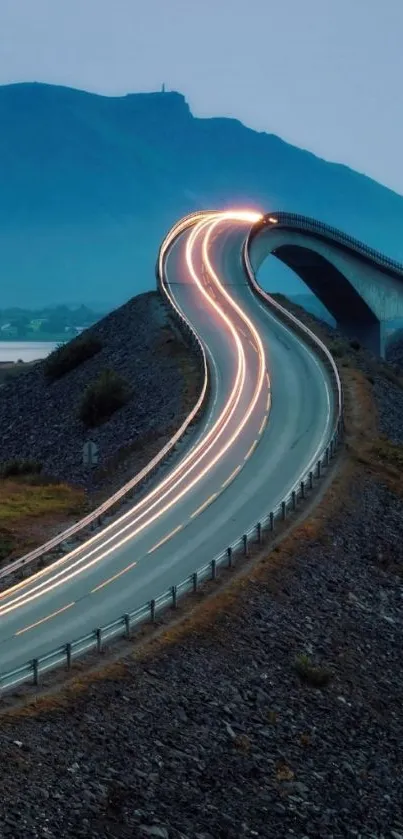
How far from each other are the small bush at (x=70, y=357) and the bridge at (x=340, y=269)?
85.5 feet

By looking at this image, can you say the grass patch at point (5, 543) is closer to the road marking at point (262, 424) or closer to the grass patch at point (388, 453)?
the grass patch at point (388, 453)

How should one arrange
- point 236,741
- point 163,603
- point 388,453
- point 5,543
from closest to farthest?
point 236,741
point 163,603
point 5,543
point 388,453

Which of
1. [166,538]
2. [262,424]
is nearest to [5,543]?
[166,538]

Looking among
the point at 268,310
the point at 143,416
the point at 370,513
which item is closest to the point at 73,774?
the point at 370,513

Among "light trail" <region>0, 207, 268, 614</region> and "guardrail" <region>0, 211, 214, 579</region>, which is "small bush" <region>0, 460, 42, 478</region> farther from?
"light trail" <region>0, 207, 268, 614</region>

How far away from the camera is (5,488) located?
147 ft

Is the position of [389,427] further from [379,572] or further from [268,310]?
[268,310]

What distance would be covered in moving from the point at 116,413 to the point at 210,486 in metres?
16.9

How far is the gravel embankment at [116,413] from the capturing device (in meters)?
51.1

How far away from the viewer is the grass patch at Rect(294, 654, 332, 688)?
25.2 meters

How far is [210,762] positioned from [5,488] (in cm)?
2544

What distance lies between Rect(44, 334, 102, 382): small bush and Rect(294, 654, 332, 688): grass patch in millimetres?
45809

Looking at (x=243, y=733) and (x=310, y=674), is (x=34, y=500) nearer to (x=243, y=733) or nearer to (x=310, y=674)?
(x=310, y=674)

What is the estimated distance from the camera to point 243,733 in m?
22.1
